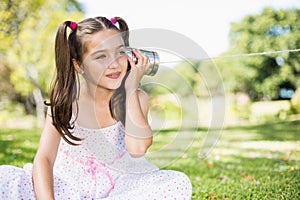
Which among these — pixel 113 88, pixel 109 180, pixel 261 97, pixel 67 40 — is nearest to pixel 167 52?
pixel 113 88

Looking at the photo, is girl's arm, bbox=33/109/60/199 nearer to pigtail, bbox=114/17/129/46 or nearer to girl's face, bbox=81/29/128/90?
girl's face, bbox=81/29/128/90

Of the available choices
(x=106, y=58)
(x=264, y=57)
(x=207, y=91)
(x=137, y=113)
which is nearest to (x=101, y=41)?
(x=106, y=58)

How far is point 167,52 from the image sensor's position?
170 cm

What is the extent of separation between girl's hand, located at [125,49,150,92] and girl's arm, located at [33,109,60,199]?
357 mm

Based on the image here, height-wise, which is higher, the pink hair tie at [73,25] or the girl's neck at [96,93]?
the pink hair tie at [73,25]

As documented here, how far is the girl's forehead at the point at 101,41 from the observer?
5.78 feet

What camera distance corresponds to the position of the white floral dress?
1602 millimetres

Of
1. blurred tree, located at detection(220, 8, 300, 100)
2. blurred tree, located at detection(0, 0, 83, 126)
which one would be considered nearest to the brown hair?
blurred tree, located at detection(0, 0, 83, 126)

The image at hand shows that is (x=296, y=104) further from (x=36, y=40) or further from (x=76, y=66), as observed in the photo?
(x=76, y=66)

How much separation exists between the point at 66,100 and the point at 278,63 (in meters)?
16.5

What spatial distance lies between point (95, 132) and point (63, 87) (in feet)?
0.84

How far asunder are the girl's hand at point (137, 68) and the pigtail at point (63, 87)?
25cm

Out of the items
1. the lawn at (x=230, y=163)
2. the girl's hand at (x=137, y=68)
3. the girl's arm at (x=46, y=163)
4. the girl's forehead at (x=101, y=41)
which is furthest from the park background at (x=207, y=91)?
the girl's arm at (x=46, y=163)

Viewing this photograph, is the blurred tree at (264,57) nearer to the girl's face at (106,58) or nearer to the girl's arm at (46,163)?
the girl's face at (106,58)
